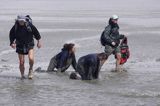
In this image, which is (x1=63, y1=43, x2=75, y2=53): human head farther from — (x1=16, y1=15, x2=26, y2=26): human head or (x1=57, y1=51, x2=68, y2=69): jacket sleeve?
(x1=16, y1=15, x2=26, y2=26): human head

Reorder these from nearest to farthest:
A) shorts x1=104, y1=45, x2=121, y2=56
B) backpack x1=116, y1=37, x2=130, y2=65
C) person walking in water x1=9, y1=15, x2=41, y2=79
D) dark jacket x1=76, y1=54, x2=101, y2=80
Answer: person walking in water x1=9, y1=15, x2=41, y2=79 < dark jacket x1=76, y1=54, x2=101, y2=80 < shorts x1=104, y1=45, x2=121, y2=56 < backpack x1=116, y1=37, x2=130, y2=65

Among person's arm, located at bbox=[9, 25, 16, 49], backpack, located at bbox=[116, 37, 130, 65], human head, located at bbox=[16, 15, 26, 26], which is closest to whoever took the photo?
human head, located at bbox=[16, 15, 26, 26]

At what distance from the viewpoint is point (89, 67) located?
13.8 metres

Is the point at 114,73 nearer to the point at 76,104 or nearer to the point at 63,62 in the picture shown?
the point at 63,62

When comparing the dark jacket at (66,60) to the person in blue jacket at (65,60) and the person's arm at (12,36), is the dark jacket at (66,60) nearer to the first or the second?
the person in blue jacket at (65,60)

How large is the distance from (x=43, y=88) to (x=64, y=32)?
45.9 ft

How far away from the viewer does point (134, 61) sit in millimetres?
17000

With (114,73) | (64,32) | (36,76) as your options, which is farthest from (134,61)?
(64,32)

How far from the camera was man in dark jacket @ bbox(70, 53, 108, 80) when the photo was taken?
13.8 meters

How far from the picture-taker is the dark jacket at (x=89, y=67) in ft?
45.2

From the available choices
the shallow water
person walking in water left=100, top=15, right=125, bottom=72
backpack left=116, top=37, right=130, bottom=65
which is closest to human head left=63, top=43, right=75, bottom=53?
the shallow water

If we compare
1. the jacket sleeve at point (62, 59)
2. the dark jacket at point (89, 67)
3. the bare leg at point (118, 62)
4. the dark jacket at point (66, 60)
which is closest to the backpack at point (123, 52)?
the bare leg at point (118, 62)

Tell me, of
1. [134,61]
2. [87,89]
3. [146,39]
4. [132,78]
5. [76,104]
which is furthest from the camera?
[146,39]

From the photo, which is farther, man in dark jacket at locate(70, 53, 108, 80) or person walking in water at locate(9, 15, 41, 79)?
man in dark jacket at locate(70, 53, 108, 80)
